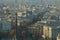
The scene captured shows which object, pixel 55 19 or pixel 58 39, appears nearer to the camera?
pixel 58 39

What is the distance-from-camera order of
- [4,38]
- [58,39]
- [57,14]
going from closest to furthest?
1. [58,39]
2. [4,38]
3. [57,14]

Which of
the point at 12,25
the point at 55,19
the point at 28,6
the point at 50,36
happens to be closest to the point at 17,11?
the point at 28,6

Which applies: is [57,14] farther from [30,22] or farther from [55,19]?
[30,22]

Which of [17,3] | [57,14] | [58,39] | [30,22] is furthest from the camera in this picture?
[17,3]

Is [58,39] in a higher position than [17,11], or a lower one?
lower

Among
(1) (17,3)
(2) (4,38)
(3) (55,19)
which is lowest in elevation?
(2) (4,38)

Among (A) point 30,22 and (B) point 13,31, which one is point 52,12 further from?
(B) point 13,31
